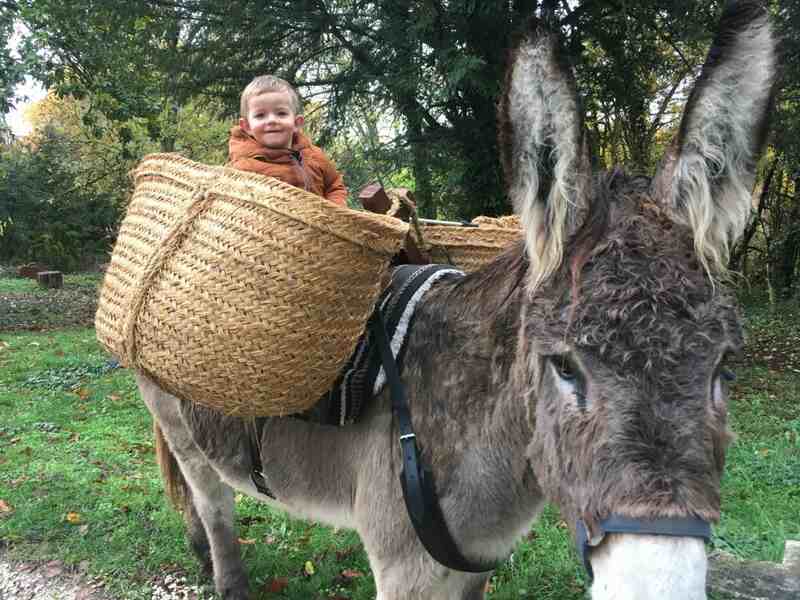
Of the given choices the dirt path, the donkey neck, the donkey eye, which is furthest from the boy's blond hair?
the dirt path

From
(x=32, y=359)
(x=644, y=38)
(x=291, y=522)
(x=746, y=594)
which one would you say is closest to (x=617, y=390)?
(x=746, y=594)

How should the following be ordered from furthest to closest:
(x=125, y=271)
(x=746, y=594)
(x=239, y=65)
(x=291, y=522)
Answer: (x=239, y=65), (x=291, y=522), (x=746, y=594), (x=125, y=271)

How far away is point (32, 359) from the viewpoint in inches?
360

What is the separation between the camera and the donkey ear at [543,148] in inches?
57.2

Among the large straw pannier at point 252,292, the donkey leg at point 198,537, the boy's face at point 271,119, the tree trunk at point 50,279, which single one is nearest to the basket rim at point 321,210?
the large straw pannier at point 252,292

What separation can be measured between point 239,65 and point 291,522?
6907 millimetres

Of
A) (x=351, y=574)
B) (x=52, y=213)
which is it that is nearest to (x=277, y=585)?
(x=351, y=574)

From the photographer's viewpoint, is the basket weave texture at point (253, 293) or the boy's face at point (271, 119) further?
the boy's face at point (271, 119)

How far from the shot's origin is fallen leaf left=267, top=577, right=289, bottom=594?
3564 millimetres

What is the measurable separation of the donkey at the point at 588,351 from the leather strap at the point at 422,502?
0.05m

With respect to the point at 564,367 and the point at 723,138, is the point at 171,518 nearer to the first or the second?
the point at 564,367

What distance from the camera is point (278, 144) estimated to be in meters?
2.99

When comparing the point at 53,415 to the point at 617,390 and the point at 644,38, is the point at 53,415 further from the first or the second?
the point at 644,38

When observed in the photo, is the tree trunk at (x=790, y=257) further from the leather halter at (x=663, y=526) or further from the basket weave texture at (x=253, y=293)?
the leather halter at (x=663, y=526)
